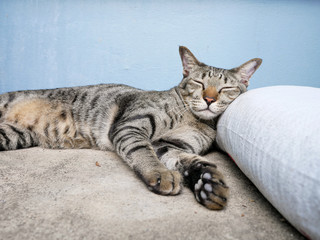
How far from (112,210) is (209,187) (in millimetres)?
416

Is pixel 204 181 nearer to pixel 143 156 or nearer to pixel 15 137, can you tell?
pixel 143 156

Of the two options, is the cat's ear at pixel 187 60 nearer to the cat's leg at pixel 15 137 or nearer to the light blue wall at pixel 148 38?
the light blue wall at pixel 148 38

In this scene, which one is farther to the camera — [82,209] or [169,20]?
[169,20]

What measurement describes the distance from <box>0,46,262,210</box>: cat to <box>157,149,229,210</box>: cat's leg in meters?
0.01

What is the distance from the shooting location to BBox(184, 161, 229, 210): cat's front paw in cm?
102

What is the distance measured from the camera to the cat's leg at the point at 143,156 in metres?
1.13

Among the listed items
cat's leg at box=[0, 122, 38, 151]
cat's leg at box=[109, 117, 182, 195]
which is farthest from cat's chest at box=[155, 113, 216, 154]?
cat's leg at box=[0, 122, 38, 151]

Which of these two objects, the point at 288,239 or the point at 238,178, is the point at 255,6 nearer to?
the point at 238,178

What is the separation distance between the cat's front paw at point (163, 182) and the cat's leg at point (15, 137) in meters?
1.15

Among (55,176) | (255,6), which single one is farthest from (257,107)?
(255,6)

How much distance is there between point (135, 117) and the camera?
1667 mm

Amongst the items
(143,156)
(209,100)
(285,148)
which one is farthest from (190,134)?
(285,148)

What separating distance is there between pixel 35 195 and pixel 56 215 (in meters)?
0.22

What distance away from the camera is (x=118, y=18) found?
2.54m
